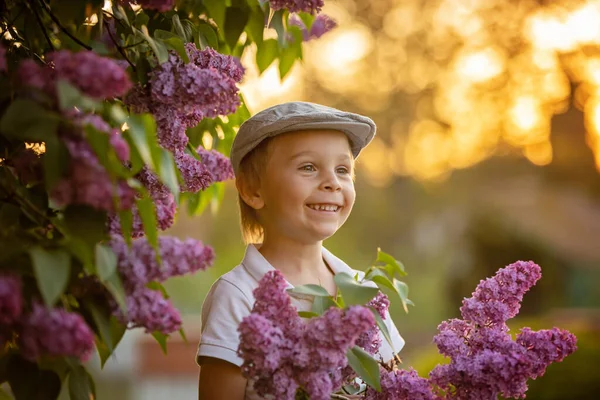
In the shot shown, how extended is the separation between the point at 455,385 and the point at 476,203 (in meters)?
14.6

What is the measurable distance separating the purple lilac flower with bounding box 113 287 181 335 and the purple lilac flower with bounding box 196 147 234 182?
2.32 ft

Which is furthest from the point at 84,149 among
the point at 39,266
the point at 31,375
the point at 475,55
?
the point at 475,55

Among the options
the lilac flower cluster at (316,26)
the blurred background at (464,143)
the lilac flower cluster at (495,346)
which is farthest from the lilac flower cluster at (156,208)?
the blurred background at (464,143)

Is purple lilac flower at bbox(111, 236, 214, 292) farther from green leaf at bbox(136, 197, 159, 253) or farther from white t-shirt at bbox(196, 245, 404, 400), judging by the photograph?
white t-shirt at bbox(196, 245, 404, 400)

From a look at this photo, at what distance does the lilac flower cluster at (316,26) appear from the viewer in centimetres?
216

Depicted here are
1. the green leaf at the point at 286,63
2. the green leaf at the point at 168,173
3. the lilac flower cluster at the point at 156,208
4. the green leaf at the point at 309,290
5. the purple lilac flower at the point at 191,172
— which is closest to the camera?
the green leaf at the point at 168,173

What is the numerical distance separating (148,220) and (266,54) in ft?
2.96

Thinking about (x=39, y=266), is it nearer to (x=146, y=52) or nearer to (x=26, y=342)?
(x=26, y=342)

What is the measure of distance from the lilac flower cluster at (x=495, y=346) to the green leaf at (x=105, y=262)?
28.2 inches

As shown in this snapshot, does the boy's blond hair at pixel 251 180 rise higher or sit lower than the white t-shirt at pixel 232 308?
higher

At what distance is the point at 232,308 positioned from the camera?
174 cm

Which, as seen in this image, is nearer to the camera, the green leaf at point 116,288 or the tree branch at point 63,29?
the green leaf at point 116,288

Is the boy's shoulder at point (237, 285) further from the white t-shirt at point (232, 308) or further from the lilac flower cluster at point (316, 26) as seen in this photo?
the lilac flower cluster at point (316, 26)

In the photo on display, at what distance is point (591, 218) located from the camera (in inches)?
534
